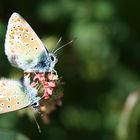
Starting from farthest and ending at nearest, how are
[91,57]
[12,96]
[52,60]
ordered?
[91,57] < [52,60] < [12,96]

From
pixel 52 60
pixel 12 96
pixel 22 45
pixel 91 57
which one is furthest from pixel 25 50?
pixel 91 57

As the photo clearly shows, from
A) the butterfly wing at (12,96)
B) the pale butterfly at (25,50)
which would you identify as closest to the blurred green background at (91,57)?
the pale butterfly at (25,50)

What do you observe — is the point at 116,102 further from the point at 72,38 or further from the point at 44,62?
the point at 44,62

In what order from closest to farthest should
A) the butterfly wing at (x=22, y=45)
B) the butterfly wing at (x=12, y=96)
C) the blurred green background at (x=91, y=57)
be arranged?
1. the butterfly wing at (x=12, y=96)
2. the butterfly wing at (x=22, y=45)
3. the blurred green background at (x=91, y=57)

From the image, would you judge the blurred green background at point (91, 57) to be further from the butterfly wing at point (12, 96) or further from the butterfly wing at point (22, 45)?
the butterfly wing at point (12, 96)

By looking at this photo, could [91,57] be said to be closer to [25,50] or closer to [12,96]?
[25,50]

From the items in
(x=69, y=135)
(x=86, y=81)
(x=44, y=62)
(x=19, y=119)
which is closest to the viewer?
(x=44, y=62)

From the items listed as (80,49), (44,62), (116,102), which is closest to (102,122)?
(116,102)
